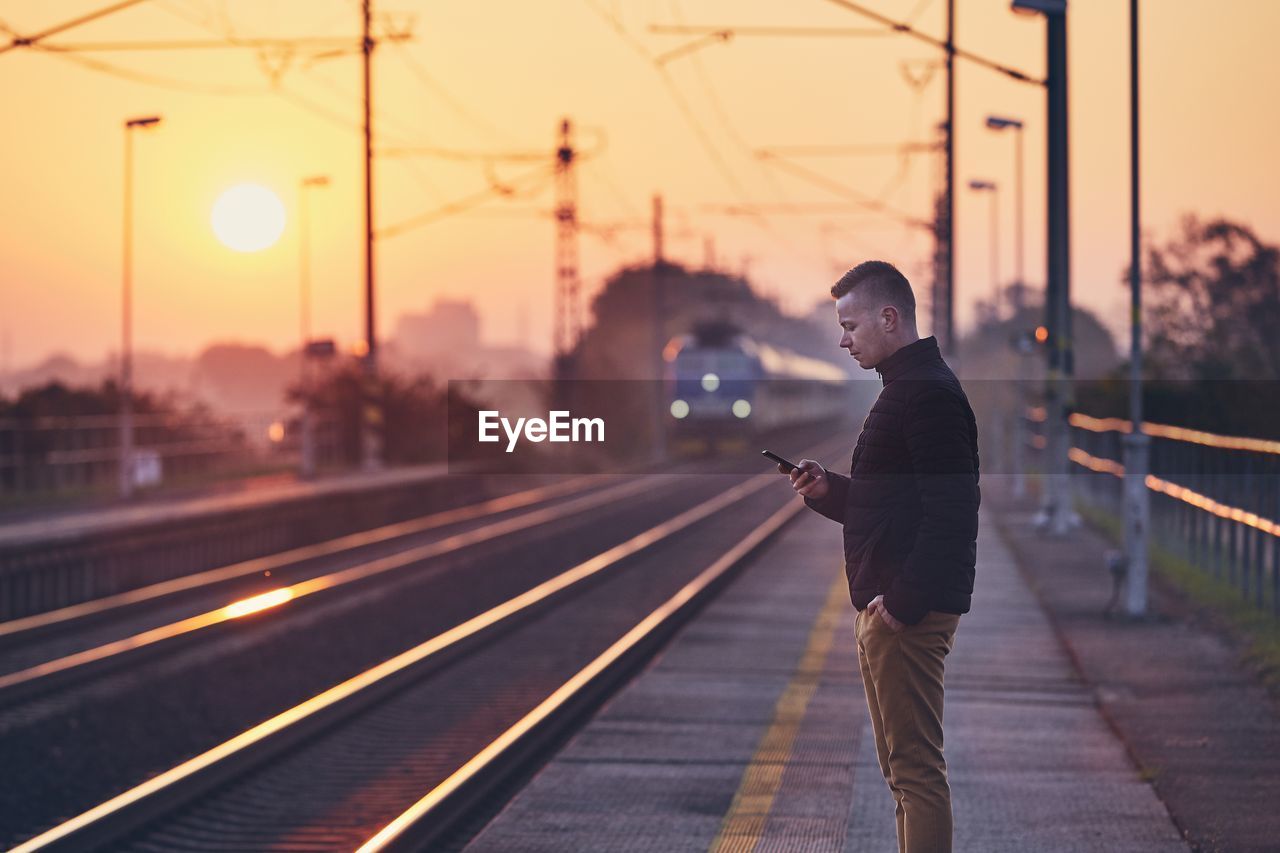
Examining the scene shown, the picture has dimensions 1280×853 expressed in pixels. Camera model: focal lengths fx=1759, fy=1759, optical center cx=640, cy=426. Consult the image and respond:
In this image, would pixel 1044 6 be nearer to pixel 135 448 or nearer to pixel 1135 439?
pixel 1135 439

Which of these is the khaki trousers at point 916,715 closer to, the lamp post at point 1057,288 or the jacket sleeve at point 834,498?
the jacket sleeve at point 834,498

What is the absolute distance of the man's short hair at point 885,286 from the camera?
194 inches

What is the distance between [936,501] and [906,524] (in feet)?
0.59

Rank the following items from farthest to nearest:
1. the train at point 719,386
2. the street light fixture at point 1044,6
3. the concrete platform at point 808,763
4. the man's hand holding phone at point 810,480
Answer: the train at point 719,386, the street light fixture at point 1044,6, the concrete platform at point 808,763, the man's hand holding phone at point 810,480

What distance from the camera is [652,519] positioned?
29141mm

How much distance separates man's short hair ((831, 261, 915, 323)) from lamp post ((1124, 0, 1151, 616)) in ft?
29.3

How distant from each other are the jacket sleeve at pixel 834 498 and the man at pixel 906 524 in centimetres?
7

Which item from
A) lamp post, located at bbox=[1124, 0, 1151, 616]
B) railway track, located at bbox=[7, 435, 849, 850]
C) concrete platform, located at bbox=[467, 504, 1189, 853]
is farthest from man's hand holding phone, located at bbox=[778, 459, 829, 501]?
lamp post, located at bbox=[1124, 0, 1151, 616]

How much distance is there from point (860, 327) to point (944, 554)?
2.28 ft

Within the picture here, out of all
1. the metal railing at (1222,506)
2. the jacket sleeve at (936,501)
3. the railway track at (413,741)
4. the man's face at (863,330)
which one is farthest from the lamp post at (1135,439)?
the jacket sleeve at (936,501)

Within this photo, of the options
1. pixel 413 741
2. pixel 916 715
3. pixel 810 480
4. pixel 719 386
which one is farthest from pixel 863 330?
pixel 719 386

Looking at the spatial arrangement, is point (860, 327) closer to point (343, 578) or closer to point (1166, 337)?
point (343, 578)

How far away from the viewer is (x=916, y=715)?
4914 millimetres

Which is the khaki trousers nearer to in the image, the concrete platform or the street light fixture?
the concrete platform
